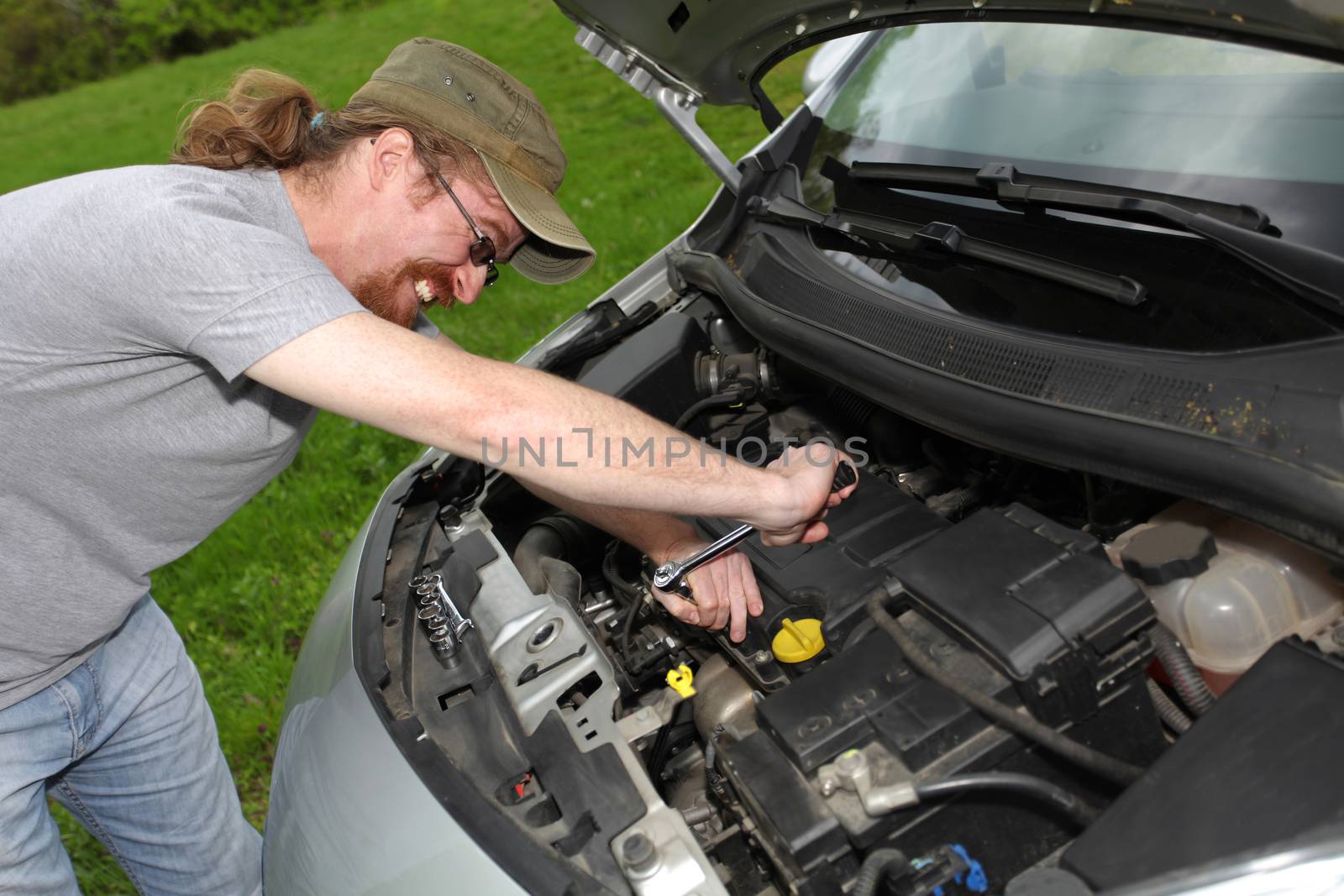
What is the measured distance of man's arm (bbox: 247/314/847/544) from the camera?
124 centimetres

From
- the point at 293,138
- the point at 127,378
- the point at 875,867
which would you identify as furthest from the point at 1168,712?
the point at 293,138

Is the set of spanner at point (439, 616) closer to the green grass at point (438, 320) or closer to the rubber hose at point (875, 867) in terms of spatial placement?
the rubber hose at point (875, 867)

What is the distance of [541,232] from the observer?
1843mm

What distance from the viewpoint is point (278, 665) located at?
123 inches

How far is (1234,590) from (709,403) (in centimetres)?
108

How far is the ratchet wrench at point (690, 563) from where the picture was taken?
5.03 feet

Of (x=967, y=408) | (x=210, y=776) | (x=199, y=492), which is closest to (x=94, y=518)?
(x=199, y=492)

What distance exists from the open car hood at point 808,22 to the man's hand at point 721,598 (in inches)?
40.1

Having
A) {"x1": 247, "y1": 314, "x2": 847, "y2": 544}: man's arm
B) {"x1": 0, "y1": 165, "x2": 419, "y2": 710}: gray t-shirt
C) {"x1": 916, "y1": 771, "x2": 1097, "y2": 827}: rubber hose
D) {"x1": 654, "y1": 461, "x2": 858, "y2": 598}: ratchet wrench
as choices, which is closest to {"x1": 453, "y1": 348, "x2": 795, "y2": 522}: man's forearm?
{"x1": 247, "y1": 314, "x2": 847, "y2": 544}: man's arm

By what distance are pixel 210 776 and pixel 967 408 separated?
5.73 feet

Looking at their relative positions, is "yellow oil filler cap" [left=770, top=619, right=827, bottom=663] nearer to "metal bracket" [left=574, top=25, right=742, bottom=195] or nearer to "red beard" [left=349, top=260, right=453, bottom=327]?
"red beard" [left=349, top=260, right=453, bottom=327]

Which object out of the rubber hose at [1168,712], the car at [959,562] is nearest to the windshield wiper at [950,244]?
the car at [959,562]

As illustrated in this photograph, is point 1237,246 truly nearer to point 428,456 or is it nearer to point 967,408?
point 967,408

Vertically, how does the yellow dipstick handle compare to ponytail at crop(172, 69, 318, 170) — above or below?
below
